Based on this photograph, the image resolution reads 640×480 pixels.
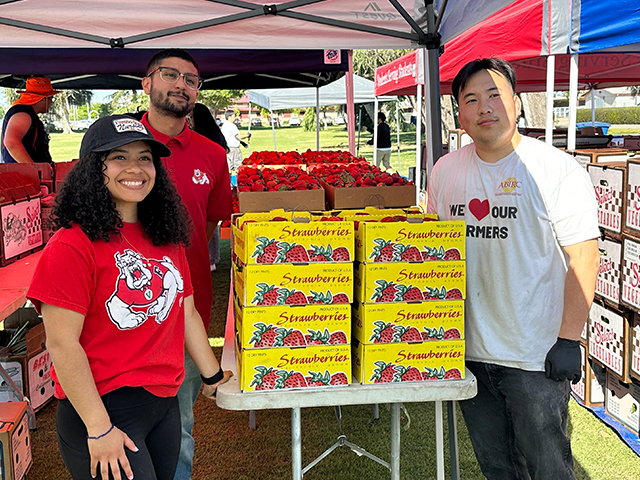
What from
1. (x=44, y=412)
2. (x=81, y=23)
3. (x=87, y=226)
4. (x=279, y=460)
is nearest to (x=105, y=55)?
(x=81, y=23)

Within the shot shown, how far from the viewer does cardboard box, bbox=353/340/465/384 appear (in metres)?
2.06

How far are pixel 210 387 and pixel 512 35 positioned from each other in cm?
437

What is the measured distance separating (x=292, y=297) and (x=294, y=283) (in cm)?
5

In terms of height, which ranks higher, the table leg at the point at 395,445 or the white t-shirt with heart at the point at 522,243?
the white t-shirt with heart at the point at 522,243

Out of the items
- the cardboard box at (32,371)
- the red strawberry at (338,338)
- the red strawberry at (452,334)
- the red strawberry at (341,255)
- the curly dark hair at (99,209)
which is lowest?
the cardboard box at (32,371)

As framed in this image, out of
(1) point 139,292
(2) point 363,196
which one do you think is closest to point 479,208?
(1) point 139,292

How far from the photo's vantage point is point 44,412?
14.2 ft

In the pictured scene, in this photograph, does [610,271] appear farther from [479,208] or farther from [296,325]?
[296,325]

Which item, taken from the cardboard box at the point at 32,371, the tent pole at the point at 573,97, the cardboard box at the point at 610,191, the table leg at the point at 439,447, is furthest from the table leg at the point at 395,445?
the tent pole at the point at 573,97

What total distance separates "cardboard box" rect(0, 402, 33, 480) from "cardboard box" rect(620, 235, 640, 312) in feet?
12.3

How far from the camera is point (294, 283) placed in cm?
199

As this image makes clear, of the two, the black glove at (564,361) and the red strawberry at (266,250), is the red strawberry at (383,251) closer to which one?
the red strawberry at (266,250)

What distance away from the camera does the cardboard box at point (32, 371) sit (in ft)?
13.4

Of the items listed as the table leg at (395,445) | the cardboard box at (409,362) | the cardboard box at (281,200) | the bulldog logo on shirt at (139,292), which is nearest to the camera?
the bulldog logo on shirt at (139,292)
